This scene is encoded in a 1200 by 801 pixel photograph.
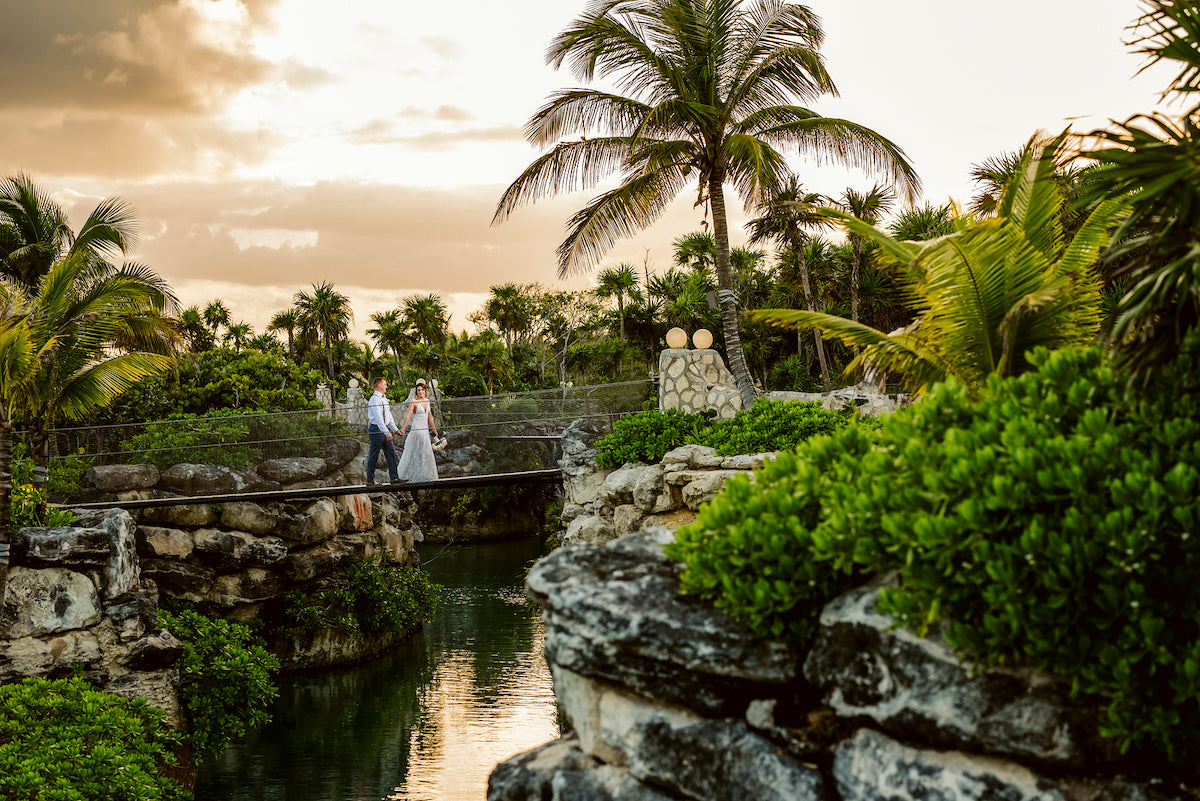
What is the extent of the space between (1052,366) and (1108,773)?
59.6 inches

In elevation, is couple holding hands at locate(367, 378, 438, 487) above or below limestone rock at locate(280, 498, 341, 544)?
above

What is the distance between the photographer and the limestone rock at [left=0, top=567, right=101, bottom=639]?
46.5ft

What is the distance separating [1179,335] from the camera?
311 cm

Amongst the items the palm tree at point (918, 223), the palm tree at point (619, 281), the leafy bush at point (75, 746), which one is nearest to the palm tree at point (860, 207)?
the palm tree at point (918, 223)

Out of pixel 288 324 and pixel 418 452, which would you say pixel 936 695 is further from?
pixel 288 324

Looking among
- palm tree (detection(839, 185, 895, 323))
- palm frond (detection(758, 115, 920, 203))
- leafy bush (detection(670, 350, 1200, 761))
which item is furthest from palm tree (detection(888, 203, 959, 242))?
leafy bush (detection(670, 350, 1200, 761))

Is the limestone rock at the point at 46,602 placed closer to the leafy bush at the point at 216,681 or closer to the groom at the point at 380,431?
the leafy bush at the point at 216,681

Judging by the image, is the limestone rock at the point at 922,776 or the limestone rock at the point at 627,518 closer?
the limestone rock at the point at 922,776

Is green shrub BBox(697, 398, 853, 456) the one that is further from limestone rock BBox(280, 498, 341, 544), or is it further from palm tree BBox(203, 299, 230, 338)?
palm tree BBox(203, 299, 230, 338)

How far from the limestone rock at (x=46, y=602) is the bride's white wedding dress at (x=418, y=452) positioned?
5.33m

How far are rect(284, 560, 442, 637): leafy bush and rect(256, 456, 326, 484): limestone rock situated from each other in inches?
271

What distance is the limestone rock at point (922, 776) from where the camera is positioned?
302 centimetres

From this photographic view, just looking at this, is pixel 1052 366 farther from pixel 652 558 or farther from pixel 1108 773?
pixel 652 558

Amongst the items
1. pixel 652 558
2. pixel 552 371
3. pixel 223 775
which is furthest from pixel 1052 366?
pixel 552 371
